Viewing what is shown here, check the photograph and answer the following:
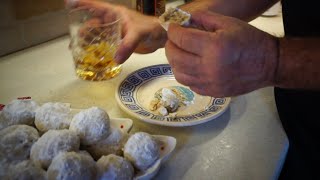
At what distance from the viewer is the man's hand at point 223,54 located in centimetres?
47

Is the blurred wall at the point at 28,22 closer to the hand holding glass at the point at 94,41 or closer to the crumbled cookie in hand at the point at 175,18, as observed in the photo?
the hand holding glass at the point at 94,41

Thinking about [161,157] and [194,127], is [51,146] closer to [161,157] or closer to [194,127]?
[161,157]

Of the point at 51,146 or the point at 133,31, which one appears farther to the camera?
the point at 133,31

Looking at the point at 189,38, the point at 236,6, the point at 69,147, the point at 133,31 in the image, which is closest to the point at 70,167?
the point at 69,147

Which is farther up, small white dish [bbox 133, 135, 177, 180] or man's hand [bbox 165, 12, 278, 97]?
man's hand [bbox 165, 12, 278, 97]

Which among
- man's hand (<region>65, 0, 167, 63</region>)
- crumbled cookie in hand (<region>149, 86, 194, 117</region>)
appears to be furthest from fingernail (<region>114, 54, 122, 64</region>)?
crumbled cookie in hand (<region>149, 86, 194, 117</region>)

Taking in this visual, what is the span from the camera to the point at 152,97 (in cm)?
70

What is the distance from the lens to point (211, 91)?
52 cm

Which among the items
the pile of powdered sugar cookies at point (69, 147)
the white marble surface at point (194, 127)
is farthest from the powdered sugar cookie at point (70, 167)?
the white marble surface at point (194, 127)

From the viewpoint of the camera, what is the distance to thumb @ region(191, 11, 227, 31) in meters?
0.50

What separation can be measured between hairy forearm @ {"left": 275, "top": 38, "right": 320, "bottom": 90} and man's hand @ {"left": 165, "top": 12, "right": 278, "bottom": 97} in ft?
0.04

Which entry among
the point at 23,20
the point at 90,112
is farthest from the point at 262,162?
the point at 23,20

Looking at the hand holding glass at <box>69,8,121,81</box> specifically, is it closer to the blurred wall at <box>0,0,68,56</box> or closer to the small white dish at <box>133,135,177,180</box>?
the blurred wall at <box>0,0,68,56</box>

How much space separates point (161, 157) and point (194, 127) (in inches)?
5.9
